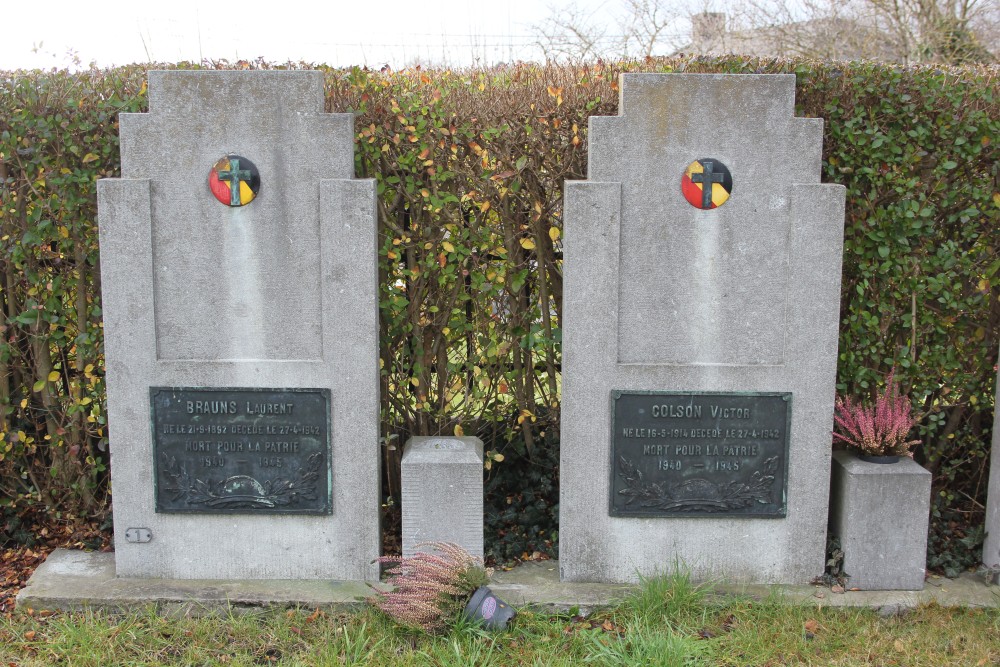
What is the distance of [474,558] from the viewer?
13.2 ft

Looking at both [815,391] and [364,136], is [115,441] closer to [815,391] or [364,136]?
[364,136]

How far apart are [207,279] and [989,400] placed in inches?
162

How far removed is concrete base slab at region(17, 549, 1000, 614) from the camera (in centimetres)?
398

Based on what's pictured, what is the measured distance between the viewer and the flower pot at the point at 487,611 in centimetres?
372

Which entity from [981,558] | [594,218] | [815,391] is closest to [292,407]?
[594,218]

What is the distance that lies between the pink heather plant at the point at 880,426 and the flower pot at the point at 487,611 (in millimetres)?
1849

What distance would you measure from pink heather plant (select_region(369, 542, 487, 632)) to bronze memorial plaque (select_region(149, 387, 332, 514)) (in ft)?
2.01

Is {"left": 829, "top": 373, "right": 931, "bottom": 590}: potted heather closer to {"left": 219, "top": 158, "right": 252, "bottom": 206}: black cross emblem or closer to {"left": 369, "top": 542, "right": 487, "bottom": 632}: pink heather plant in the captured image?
{"left": 369, "top": 542, "right": 487, "bottom": 632}: pink heather plant

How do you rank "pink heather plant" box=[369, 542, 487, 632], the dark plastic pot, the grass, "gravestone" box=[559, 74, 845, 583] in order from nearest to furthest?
the grass < "pink heather plant" box=[369, 542, 487, 632] < "gravestone" box=[559, 74, 845, 583] < the dark plastic pot

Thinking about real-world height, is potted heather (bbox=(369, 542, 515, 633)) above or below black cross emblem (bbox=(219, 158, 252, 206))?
below

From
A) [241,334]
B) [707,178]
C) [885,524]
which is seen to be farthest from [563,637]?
[707,178]

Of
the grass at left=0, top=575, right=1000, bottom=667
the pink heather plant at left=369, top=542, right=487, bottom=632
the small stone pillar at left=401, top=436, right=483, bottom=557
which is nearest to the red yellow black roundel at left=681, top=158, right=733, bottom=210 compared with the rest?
the small stone pillar at left=401, top=436, right=483, bottom=557

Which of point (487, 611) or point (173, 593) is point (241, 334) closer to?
point (173, 593)

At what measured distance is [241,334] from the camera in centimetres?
407
